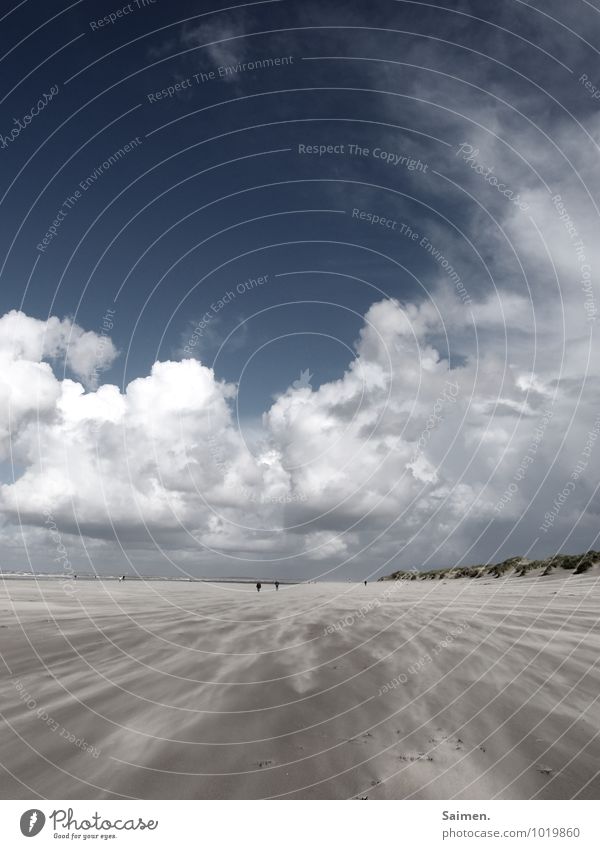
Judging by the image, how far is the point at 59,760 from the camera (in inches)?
244

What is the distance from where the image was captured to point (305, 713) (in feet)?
24.7

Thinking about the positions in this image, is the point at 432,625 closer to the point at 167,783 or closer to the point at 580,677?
→ the point at 580,677

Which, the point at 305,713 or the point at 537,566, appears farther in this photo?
the point at 537,566

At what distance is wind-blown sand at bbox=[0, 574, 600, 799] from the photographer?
5.73m

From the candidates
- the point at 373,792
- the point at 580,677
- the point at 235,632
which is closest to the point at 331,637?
the point at 235,632

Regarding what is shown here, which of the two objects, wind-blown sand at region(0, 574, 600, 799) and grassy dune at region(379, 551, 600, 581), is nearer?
wind-blown sand at region(0, 574, 600, 799)

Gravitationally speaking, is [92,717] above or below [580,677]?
above

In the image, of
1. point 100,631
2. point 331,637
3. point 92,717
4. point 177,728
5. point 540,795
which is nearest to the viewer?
point 540,795

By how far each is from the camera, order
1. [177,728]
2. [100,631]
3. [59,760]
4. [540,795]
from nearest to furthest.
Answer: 1. [540,795]
2. [59,760]
3. [177,728]
4. [100,631]

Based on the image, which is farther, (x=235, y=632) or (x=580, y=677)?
(x=235, y=632)

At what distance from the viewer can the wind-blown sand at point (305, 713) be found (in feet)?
18.8

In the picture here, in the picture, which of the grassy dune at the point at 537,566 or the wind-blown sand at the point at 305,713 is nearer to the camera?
the wind-blown sand at the point at 305,713

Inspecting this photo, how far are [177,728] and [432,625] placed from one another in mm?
9534
